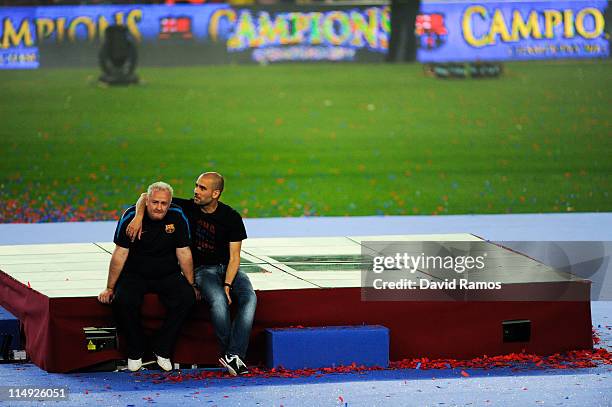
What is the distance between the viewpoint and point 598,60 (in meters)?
16.6

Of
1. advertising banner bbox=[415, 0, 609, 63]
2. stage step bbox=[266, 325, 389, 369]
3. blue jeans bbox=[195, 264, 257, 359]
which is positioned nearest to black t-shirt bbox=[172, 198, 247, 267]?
blue jeans bbox=[195, 264, 257, 359]

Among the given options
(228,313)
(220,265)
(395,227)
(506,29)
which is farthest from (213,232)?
(506,29)

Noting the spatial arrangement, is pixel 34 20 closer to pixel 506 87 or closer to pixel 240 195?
pixel 240 195

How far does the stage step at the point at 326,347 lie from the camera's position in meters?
6.57

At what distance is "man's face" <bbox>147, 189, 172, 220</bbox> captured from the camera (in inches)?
259

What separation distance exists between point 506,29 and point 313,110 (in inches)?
115

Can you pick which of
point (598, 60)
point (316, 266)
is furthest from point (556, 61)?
point (316, 266)

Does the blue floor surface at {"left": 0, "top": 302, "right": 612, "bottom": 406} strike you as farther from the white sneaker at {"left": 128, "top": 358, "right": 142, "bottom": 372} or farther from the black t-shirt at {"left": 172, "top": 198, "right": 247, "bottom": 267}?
the black t-shirt at {"left": 172, "top": 198, "right": 247, "bottom": 267}

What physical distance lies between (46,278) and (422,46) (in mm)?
9949

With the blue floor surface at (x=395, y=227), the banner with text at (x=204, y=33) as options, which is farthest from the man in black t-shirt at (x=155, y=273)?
the banner with text at (x=204, y=33)

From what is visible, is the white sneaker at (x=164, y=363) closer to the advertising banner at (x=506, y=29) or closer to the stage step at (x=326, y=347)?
the stage step at (x=326, y=347)

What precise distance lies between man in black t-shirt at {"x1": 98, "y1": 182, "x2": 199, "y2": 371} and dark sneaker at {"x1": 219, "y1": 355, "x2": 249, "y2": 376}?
324 millimetres

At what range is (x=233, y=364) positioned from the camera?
645 centimetres

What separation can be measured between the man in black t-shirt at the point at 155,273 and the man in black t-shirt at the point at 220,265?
0.29ft
